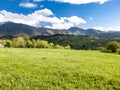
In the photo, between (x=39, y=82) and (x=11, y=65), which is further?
(x=11, y=65)

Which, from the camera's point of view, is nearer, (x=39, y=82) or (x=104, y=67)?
(x=39, y=82)

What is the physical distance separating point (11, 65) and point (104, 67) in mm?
10769

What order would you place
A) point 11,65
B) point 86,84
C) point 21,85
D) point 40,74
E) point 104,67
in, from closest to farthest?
point 21,85 → point 86,84 → point 40,74 → point 11,65 → point 104,67

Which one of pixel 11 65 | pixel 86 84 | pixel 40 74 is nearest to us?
pixel 86 84

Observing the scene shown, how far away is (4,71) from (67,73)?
246 inches

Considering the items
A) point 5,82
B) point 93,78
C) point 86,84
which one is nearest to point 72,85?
point 86,84

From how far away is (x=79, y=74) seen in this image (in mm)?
21891

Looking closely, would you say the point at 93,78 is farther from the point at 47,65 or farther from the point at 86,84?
the point at 47,65

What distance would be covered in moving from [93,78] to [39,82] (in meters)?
5.44

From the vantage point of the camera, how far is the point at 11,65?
23.9m

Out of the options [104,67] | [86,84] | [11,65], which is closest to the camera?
[86,84]

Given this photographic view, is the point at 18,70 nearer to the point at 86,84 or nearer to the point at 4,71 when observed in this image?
the point at 4,71

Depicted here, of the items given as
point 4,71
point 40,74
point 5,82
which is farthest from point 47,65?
point 5,82

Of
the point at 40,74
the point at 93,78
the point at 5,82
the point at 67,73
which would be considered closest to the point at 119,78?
the point at 93,78
